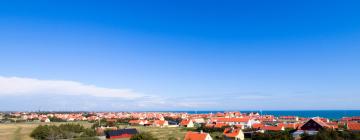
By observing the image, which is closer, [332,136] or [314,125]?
[332,136]

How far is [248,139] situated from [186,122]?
1485 inches

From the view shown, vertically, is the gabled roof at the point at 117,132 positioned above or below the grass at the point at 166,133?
above

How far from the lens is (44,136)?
190ft

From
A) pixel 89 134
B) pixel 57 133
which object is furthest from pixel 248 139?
pixel 57 133

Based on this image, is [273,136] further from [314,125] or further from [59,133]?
[59,133]

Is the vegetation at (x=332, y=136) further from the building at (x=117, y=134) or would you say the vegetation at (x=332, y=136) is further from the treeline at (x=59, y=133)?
the treeline at (x=59, y=133)

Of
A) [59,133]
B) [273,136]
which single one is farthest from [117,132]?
[273,136]

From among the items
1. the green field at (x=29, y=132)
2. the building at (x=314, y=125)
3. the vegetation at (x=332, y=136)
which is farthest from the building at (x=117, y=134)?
the vegetation at (x=332, y=136)

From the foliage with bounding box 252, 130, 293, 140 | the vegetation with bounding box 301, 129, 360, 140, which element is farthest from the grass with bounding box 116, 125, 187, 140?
the vegetation with bounding box 301, 129, 360, 140

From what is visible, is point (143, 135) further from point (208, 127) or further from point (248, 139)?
point (208, 127)

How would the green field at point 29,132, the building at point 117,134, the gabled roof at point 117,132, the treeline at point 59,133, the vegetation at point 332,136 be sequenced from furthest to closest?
the gabled roof at point 117,132 → the building at point 117,134 → the treeline at point 59,133 → the green field at point 29,132 → the vegetation at point 332,136

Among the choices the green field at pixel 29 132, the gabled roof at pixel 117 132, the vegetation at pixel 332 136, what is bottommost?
the green field at pixel 29 132

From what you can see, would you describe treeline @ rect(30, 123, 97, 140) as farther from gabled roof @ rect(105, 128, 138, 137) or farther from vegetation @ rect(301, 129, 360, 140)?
vegetation @ rect(301, 129, 360, 140)

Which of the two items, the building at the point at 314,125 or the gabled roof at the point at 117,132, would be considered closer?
the building at the point at 314,125
